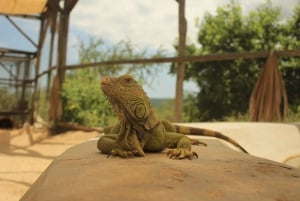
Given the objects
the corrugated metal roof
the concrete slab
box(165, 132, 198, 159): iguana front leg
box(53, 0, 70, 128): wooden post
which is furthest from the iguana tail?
box(53, 0, 70, 128): wooden post

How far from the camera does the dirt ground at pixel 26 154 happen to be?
5140mm

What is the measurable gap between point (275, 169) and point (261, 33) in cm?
1131

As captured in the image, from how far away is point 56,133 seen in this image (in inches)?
436

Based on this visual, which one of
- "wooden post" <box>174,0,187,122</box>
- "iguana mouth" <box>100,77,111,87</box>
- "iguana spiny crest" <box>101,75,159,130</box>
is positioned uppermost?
"wooden post" <box>174,0,187,122</box>

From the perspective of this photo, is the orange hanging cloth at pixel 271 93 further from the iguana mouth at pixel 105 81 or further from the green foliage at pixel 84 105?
the green foliage at pixel 84 105

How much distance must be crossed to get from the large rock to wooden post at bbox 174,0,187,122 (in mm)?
4939

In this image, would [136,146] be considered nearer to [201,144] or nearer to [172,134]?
[172,134]

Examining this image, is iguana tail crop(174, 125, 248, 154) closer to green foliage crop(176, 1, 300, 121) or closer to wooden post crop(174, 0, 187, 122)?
wooden post crop(174, 0, 187, 122)

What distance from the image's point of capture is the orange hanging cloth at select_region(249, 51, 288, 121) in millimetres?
6363

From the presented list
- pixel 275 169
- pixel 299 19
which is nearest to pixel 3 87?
pixel 299 19

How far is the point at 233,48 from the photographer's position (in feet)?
44.0

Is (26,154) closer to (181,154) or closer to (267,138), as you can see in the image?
(267,138)

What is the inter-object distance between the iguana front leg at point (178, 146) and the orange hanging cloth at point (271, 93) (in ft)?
12.3

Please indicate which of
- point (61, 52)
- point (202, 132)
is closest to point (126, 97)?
point (202, 132)
